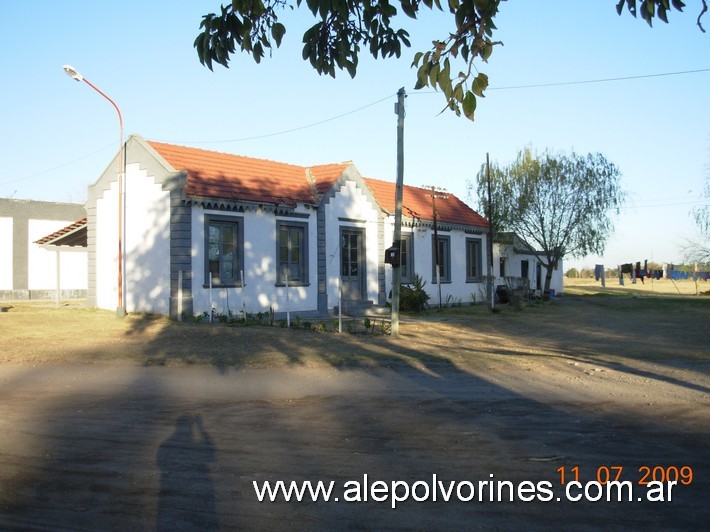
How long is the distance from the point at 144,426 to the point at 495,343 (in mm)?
10007

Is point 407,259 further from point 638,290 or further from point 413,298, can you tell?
point 638,290

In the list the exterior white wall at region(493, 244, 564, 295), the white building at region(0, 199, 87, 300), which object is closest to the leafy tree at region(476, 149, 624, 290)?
the exterior white wall at region(493, 244, 564, 295)

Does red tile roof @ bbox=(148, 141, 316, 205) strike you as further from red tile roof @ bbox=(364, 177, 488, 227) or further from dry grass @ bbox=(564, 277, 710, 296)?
dry grass @ bbox=(564, 277, 710, 296)

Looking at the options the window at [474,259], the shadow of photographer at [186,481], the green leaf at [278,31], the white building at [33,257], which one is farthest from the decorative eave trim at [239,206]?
the white building at [33,257]

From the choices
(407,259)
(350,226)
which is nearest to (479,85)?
(350,226)

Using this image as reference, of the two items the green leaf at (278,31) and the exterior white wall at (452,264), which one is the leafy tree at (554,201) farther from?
the green leaf at (278,31)

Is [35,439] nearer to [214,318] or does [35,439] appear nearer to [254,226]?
[214,318]

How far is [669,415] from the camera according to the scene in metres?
7.93

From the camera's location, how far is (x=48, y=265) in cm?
4250

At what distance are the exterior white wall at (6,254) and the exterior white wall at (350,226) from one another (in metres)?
24.9

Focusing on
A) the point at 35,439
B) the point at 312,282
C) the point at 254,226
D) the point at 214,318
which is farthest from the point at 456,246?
the point at 35,439

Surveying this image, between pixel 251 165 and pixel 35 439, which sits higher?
pixel 251 165

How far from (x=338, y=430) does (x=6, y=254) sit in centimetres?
3876

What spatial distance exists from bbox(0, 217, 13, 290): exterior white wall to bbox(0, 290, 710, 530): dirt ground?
27949 mm
